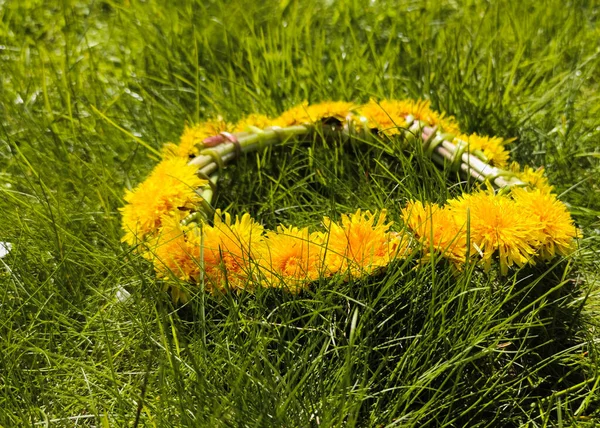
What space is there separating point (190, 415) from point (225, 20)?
1.49m

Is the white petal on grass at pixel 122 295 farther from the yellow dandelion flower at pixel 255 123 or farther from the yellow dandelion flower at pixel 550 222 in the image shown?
the yellow dandelion flower at pixel 550 222

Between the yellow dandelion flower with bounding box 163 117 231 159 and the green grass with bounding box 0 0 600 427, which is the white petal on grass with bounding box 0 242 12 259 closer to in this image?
the green grass with bounding box 0 0 600 427

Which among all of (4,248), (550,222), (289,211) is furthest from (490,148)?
(4,248)

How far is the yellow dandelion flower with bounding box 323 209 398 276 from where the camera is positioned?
127cm

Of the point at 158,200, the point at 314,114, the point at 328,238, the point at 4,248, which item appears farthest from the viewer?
the point at 314,114

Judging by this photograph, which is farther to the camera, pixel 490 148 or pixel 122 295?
pixel 490 148

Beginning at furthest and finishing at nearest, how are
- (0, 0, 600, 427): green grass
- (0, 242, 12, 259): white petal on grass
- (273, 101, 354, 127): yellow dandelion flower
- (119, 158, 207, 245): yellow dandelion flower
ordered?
(273, 101, 354, 127): yellow dandelion flower
(0, 242, 12, 259): white petal on grass
(119, 158, 207, 245): yellow dandelion flower
(0, 0, 600, 427): green grass

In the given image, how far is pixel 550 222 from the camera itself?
1320 mm

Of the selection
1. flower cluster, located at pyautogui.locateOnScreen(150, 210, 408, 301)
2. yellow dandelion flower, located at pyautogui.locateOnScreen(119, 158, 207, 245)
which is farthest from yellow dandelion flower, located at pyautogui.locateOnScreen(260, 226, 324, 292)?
yellow dandelion flower, located at pyautogui.locateOnScreen(119, 158, 207, 245)

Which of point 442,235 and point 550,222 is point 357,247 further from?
point 550,222

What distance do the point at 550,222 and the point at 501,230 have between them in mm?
106

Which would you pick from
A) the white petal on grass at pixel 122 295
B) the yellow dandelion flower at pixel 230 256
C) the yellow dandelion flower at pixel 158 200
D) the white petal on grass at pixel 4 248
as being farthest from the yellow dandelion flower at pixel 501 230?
the white petal on grass at pixel 4 248

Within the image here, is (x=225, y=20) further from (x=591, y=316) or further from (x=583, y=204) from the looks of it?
(x=591, y=316)

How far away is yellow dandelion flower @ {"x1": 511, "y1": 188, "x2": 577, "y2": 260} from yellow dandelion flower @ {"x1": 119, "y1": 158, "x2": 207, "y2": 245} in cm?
63
